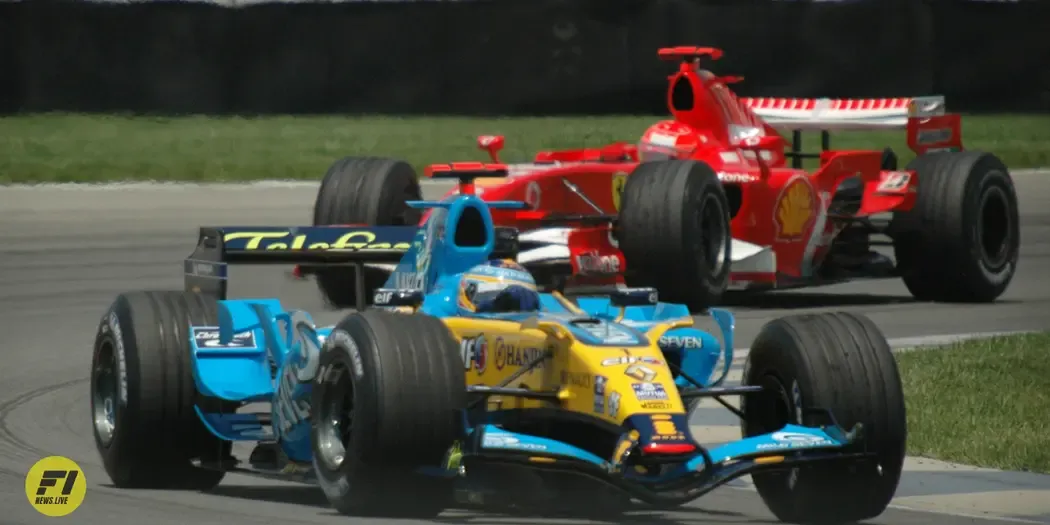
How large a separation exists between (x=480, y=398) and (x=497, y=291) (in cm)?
61

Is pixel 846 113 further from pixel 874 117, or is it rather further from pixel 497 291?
pixel 497 291

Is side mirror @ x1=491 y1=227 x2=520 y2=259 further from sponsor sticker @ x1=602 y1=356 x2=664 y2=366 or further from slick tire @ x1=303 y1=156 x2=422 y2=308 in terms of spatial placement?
slick tire @ x1=303 y1=156 x2=422 y2=308

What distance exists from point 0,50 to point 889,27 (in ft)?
45.4

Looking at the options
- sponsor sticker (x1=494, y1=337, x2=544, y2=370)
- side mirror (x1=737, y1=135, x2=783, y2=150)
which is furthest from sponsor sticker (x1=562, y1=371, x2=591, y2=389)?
side mirror (x1=737, y1=135, x2=783, y2=150)

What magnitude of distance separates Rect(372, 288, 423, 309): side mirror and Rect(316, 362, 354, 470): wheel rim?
740 mm

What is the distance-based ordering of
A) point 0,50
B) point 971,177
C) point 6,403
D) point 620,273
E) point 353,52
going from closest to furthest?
point 6,403 → point 620,273 → point 971,177 → point 0,50 → point 353,52

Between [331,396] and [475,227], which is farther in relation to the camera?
[475,227]

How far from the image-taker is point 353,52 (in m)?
31.7

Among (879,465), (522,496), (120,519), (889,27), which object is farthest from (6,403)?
(889,27)

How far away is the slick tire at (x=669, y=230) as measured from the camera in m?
14.6

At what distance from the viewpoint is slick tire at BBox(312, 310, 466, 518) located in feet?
24.2

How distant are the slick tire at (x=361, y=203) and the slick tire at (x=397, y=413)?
7.53 meters

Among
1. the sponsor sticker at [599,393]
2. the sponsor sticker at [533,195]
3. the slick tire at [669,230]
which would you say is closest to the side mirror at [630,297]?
the sponsor sticker at [599,393]

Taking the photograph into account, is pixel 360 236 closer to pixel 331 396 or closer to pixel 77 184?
pixel 331 396
